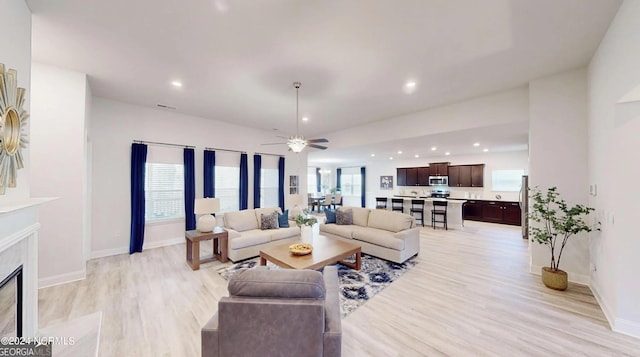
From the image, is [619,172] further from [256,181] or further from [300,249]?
[256,181]

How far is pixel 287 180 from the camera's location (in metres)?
7.62

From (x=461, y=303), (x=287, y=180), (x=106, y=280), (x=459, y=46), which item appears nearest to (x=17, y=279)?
(x=106, y=280)

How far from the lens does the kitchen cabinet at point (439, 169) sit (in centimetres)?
958

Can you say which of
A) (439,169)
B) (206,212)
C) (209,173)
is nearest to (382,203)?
(439,169)

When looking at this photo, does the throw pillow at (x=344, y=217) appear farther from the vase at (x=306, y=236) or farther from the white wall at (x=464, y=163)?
the white wall at (x=464, y=163)

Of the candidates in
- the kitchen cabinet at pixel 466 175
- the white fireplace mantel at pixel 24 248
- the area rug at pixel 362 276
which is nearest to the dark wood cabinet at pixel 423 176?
the kitchen cabinet at pixel 466 175

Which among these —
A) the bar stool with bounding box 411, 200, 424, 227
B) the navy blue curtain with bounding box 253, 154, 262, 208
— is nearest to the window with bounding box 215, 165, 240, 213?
the navy blue curtain with bounding box 253, 154, 262, 208

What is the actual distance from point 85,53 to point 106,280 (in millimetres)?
3154

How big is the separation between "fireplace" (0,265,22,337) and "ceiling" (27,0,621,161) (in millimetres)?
2402

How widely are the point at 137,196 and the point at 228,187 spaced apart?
1968 mm

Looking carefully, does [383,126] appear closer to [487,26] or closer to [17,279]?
[487,26]

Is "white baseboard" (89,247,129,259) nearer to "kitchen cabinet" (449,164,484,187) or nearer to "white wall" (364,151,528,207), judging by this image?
"white wall" (364,151,528,207)

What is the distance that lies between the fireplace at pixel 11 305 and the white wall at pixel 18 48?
604mm

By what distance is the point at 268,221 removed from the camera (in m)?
4.91
